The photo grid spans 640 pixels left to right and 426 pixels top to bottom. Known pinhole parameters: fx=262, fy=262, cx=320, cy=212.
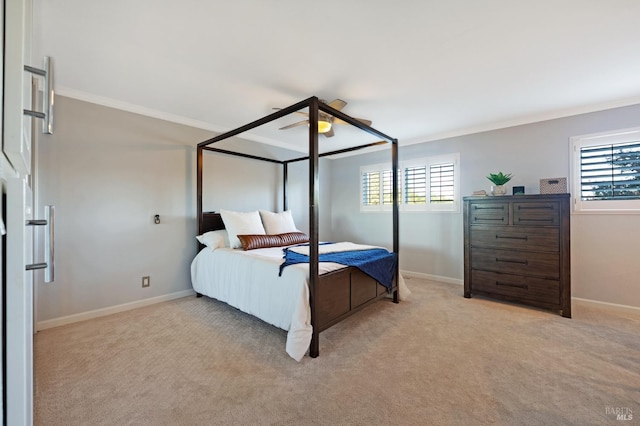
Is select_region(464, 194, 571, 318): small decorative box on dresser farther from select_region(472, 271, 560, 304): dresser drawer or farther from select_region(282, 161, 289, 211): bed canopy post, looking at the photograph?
select_region(282, 161, 289, 211): bed canopy post

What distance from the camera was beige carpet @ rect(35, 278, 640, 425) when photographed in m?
1.42

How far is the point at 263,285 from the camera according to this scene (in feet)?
7.73

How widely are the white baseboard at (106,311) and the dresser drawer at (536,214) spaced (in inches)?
160

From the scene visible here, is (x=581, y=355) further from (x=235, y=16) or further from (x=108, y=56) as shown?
(x=108, y=56)

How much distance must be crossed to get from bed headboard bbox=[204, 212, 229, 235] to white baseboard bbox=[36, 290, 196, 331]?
832 mm

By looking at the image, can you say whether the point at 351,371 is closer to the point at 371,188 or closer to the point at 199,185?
the point at 199,185

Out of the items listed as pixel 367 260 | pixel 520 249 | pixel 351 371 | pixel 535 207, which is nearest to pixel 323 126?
pixel 367 260

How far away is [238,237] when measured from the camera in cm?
310

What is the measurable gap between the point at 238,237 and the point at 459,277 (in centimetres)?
321

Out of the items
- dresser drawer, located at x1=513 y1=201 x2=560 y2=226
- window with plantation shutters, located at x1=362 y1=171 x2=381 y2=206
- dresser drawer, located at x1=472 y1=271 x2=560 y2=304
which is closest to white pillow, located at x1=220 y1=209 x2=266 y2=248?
window with plantation shutters, located at x1=362 y1=171 x2=381 y2=206

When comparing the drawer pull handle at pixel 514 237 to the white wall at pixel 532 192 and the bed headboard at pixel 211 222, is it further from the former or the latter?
the bed headboard at pixel 211 222

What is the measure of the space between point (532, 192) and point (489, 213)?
0.71 metres

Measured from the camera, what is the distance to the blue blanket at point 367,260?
2.44m

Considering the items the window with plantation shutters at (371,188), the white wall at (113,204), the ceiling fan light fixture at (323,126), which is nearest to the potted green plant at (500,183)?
the window with plantation shutters at (371,188)
